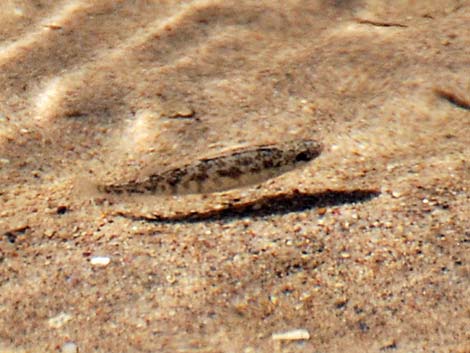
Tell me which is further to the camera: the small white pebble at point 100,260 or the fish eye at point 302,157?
the fish eye at point 302,157

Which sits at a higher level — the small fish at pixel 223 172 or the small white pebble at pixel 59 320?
the small fish at pixel 223 172

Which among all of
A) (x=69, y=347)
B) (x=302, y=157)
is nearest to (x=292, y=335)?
(x=69, y=347)

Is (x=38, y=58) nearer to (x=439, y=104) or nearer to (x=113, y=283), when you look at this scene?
(x=113, y=283)

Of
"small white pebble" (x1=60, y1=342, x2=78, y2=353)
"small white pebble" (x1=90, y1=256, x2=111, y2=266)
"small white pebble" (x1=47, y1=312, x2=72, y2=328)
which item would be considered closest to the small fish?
"small white pebble" (x1=90, y1=256, x2=111, y2=266)

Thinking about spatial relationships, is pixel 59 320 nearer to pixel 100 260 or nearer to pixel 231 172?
pixel 100 260

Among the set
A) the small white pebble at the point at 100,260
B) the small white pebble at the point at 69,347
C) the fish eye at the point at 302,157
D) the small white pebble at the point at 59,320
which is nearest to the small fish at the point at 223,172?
the fish eye at the point at 302,157

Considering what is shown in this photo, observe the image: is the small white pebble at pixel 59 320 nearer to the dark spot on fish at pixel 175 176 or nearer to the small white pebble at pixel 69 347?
the small white pebble at pixel 69 347

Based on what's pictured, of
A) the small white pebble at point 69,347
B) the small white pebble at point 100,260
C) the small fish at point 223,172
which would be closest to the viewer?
the small white pebble at point 69,347

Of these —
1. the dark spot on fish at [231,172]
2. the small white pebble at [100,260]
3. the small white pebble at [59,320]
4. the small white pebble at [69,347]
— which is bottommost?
the small white pebble at [69,347]
